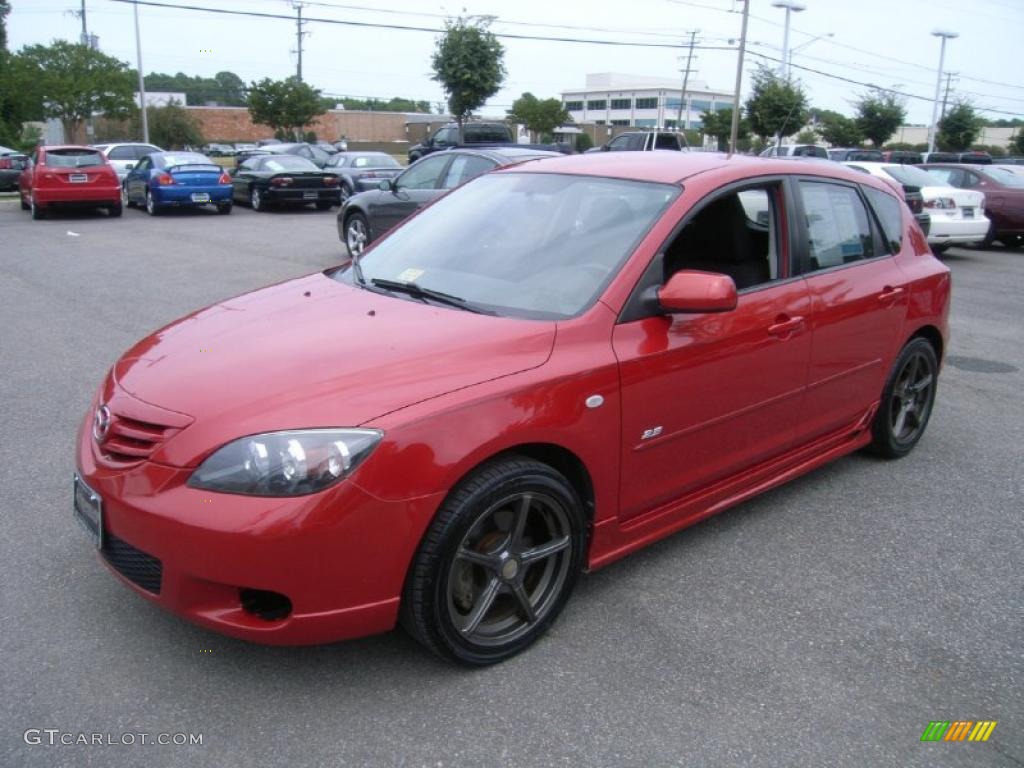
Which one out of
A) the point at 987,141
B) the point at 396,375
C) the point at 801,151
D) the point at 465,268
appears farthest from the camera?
the point at 987,141

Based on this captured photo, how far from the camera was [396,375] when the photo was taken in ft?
9.30

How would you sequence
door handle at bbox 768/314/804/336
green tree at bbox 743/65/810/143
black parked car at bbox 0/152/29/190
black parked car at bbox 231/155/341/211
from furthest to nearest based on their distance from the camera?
green tree at bbox 743/65/810/143, black parked car at bbox 0/152/29/190, black parked car at bbox 231/155/341/211, door handle at bbox 768/314/804/336

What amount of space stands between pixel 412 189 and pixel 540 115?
161 ft

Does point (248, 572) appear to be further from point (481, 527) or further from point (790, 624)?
point (790, 624)

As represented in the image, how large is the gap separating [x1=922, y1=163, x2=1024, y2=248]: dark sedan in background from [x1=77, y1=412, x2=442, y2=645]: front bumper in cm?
1564

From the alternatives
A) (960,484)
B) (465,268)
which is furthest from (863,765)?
(960,484)

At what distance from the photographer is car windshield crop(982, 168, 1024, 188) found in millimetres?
15945

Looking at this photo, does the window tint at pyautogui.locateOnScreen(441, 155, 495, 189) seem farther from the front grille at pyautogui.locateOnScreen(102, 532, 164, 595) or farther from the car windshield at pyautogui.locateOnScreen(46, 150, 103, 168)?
the car windshield at pyautogui.locateOnScreen(46, 150, 103, 168)

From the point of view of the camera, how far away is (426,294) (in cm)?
356

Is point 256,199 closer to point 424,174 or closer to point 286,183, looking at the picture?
point 286,183

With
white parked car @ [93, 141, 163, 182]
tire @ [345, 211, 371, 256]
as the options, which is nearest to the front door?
tire @ [345, 211, 371, 256]

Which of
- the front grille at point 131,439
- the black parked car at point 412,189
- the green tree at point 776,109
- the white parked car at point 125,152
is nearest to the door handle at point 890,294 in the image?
the front grille at point 131,439

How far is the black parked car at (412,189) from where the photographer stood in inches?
447

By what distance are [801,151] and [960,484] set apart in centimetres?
2699
